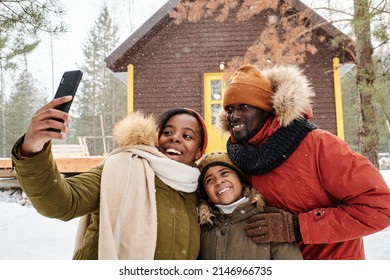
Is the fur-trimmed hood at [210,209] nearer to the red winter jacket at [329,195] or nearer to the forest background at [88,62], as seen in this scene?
the red winter jacket at [329,195]

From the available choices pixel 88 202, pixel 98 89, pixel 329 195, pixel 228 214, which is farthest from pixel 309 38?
pixel 98 89

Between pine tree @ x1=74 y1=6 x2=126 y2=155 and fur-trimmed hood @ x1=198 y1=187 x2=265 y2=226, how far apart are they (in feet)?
47.3

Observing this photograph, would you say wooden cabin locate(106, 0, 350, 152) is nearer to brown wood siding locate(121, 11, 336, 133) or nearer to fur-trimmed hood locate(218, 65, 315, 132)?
brown wood siding locate(121, 11, 336, 133)

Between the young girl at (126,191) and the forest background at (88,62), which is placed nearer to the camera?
the young girl at (126,191)

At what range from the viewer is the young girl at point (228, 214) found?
1372 mm

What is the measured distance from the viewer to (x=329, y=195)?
4.65ft

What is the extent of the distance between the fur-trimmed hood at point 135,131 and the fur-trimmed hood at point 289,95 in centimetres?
56

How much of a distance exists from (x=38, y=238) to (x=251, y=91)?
10.6 feet

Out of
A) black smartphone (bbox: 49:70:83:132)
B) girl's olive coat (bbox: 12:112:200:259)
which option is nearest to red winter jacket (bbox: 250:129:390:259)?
girl's olive coat (bbox: 12:112:200:259)

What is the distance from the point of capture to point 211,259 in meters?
1.42

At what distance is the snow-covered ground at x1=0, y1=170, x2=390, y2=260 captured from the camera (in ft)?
9.78

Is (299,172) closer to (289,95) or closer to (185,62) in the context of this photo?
(289,95)

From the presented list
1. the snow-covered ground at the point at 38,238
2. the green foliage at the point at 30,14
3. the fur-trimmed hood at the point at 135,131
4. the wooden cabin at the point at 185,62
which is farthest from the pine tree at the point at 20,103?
the fur-trimmed hood at the point at 135,131
